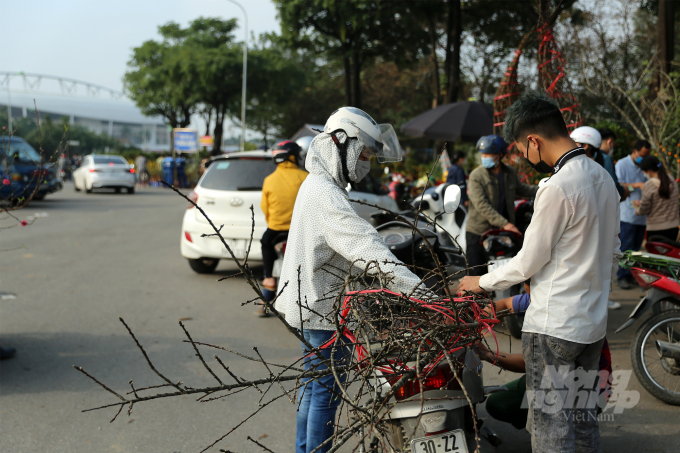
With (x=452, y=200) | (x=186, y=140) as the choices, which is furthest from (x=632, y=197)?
(x=186, y=140)

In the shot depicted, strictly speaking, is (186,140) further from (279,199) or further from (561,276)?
(561,276)

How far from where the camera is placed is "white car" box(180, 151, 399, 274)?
26.2 ft

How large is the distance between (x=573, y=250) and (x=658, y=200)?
6.00m

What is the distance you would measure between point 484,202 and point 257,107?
37360 millimetres

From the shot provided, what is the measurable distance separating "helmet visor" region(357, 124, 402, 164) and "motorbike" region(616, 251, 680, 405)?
A: 224 centimetres

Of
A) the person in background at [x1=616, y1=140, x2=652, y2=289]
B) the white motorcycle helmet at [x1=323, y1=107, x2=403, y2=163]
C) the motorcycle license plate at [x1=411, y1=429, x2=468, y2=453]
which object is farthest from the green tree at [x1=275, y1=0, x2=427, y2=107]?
the motorcycle license plate at [x1=411, y1=429, x2=468, y2=453]

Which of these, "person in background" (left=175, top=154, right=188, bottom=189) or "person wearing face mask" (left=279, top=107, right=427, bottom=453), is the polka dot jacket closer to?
"person wearing face mask" (left=279, top=107, right=427, bottom=453)

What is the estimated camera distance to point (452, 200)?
139 inches

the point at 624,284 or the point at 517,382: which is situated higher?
the point at 517,382

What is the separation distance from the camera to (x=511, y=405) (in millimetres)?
3305

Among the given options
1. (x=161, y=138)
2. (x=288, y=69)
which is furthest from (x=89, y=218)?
(x=161, y=138)

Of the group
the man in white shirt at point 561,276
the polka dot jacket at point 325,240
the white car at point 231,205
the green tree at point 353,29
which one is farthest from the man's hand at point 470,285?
the green tree at point 353,29

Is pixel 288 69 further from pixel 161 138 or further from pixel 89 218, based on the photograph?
pixel 161 138

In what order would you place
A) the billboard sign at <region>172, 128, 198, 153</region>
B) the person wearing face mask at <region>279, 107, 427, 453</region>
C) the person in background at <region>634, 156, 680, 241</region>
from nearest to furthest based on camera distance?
the person wearing face mask at <region>279, 107, 427, 453</region>
the person in background at <region>634, 156, 680, 241</region>
the billboard sign at <region>172, 128, 198, 153</region>
